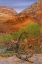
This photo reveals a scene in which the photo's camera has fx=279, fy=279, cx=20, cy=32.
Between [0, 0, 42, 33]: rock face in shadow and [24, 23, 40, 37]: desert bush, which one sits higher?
[0, 0, 42, 33]: rock face in shadow

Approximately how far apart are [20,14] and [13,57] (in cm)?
524

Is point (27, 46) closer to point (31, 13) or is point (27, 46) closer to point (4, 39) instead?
point (4, 39)

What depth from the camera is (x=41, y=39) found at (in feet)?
36.1

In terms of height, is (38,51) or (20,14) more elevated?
(20,14)

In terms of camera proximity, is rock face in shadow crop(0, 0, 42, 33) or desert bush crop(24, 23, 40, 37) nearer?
desert bush crop(24, 23, 40, 37)

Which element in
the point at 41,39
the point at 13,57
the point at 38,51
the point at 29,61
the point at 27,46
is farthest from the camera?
the point at 41,39

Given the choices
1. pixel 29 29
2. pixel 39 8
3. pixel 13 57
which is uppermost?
pixel 39 8

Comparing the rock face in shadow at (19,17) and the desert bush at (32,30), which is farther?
the rock face in shadow at (19,17)

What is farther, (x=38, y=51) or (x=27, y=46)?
(x=27, y=46)

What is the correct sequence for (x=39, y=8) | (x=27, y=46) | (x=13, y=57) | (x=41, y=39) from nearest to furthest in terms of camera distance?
(x=13, y=57), (x=27, y=46), (x=41, y=39), (x=39, y=8)

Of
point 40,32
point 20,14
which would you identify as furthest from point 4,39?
point 20,14

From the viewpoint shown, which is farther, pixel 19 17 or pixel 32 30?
pixel 19 17

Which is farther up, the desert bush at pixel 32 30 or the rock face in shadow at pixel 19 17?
the rock face in shadow at pixel 19 17

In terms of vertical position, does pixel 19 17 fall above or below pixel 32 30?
above
